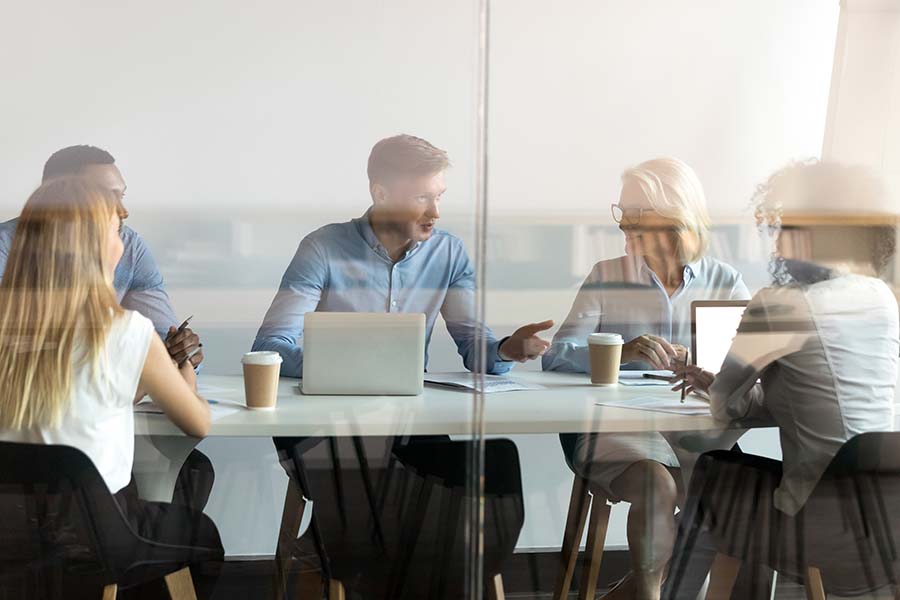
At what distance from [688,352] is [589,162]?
20.5 inches

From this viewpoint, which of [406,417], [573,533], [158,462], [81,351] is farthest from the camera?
[573,533]

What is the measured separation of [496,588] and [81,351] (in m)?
1.12

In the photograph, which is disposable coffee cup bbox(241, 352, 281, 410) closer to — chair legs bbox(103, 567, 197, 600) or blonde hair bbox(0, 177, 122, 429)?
blonde hair bbox(0, 177, 122, 429)

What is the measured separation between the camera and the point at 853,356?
2.34 metres

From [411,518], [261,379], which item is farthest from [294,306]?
[411,518]

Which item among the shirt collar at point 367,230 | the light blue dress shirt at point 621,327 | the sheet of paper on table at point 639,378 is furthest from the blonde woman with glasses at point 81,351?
the sheet of paper on table at point 639,378

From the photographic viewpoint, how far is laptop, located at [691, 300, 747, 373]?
94.6 inches

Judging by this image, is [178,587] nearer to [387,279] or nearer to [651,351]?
[387,279]

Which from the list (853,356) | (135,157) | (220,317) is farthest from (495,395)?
(135,157)

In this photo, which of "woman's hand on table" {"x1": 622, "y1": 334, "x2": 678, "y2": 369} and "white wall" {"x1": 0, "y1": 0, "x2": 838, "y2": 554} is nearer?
"white wall" {"x1": 0, "y1": 0, "x2": 838, "y2": 554}

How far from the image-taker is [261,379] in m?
2.25

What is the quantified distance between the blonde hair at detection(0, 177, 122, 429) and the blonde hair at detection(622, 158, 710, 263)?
1258 mm

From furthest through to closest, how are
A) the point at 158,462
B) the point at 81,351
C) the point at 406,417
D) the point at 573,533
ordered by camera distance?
the point at 573,533 → the point at 406,417 → the point at 158,462 → the point at 81,351

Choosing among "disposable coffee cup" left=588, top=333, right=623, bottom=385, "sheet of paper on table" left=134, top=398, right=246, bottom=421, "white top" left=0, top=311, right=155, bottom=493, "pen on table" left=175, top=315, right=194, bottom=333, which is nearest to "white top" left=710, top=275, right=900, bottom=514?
"disposable coffee cup" left=588, top=333, right=623, bottom=385
